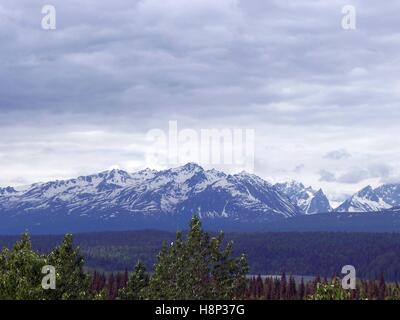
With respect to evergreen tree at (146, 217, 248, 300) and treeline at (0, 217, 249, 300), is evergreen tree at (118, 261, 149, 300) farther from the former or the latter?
evergreen tree at (146, 217, 248, 300)

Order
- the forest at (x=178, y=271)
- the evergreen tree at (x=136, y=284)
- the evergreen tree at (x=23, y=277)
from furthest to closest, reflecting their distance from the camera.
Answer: the evergreen tree at (x=136, y=284)
the forest at (x=178, y=271)
the evergreen tree at (x=23, y=277)

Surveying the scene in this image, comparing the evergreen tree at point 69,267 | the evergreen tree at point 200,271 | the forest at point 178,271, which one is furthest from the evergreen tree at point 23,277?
the evergreen tree at point 200,271

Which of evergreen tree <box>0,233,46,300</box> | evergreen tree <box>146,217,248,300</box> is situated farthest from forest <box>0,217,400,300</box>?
evergreen tree <box>0,233,46,300</box>

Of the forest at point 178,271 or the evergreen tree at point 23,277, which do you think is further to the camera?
the forest at point 178,271

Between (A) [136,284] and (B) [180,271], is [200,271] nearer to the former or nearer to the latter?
(B) [180,271]

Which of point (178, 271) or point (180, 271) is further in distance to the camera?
point (178, 271)

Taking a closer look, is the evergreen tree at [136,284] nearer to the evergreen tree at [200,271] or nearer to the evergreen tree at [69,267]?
the evergreen tree at [200,271]

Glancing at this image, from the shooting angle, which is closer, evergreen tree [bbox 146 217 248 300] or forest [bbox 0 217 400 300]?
forest [bbox 0 217 400 300]

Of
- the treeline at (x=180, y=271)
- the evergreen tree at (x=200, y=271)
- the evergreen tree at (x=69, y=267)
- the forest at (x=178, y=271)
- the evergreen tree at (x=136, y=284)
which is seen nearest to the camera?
the evergreen tree at (x=69, y=267)

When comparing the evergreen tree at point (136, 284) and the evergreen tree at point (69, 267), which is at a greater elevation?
the evergreen tree at point (69, 267)

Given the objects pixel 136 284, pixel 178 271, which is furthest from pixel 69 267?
pixel 136 284
